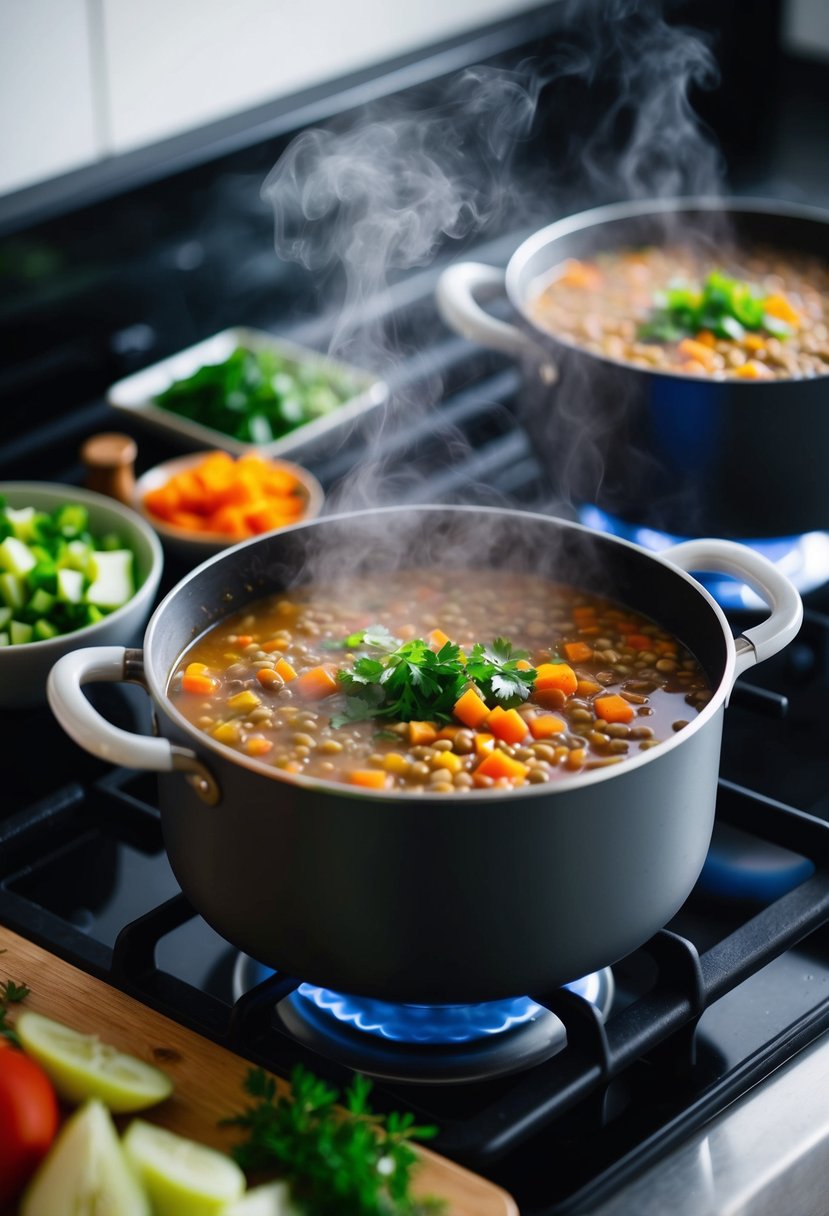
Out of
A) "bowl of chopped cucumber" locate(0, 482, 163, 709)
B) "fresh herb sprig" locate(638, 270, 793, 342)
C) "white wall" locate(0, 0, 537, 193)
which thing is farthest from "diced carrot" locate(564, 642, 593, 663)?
"white wall" locate(0, 0, 537, 193)

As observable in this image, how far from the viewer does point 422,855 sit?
102cm

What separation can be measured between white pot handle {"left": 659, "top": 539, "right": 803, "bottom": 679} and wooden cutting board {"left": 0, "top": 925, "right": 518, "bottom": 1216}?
1.38ft

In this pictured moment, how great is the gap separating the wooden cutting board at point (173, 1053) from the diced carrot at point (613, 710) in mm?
389

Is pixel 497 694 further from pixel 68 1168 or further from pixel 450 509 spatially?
pixel 68 1168

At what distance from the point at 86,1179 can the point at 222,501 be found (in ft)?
3.27

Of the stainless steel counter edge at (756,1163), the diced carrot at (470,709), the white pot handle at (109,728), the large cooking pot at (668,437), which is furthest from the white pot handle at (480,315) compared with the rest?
the stainless steel counter edge at (756,1163)

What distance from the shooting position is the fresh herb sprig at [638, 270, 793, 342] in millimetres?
1818

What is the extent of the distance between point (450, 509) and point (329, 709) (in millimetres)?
222

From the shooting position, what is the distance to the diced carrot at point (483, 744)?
121 cm

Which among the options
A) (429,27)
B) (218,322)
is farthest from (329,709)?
(429,27)

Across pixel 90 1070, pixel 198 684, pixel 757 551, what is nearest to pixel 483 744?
pixel 198 684

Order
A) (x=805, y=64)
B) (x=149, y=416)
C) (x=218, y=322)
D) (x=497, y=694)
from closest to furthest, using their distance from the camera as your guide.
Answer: (x=497, y=694)
(x=149, y=416)
(x=218, y=322)
(x=805, y=64)

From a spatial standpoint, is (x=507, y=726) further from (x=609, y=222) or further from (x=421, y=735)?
(x=609, y=222)

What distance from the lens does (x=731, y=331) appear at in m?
1.81
